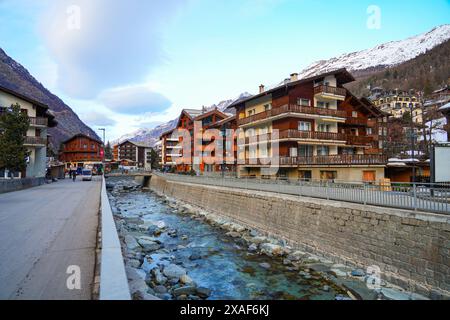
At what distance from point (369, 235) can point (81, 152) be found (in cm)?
8342

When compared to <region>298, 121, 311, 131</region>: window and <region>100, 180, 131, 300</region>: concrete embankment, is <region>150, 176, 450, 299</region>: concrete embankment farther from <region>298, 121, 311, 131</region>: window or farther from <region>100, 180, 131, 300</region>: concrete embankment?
<region>298, 121, 311, 131</region>: window

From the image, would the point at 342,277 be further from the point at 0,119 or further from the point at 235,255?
the point at 0,119

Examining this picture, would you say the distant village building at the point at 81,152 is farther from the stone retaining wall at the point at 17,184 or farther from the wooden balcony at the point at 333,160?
the wooden balcony at the point at 333,160

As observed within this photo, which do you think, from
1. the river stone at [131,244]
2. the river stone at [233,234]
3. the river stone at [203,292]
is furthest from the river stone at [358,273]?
the river stone at [131,244]

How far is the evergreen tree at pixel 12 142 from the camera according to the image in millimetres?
29359

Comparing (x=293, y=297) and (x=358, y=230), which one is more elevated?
(x=358, y=230)

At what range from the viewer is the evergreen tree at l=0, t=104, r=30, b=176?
29359 mm

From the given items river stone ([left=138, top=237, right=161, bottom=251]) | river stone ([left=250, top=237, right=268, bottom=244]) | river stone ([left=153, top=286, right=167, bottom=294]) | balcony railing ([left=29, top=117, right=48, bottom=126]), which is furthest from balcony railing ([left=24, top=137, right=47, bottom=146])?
river stone ([left=153, top=286, right=167, bottom=294])

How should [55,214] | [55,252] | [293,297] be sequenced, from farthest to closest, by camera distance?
[55,214], [293,297], [55,252]

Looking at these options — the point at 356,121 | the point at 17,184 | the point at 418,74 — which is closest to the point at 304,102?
the point at 356,121

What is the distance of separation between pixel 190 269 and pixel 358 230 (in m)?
7.00

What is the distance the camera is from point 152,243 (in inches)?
563

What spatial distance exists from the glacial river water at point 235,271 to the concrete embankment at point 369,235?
2032 mm
